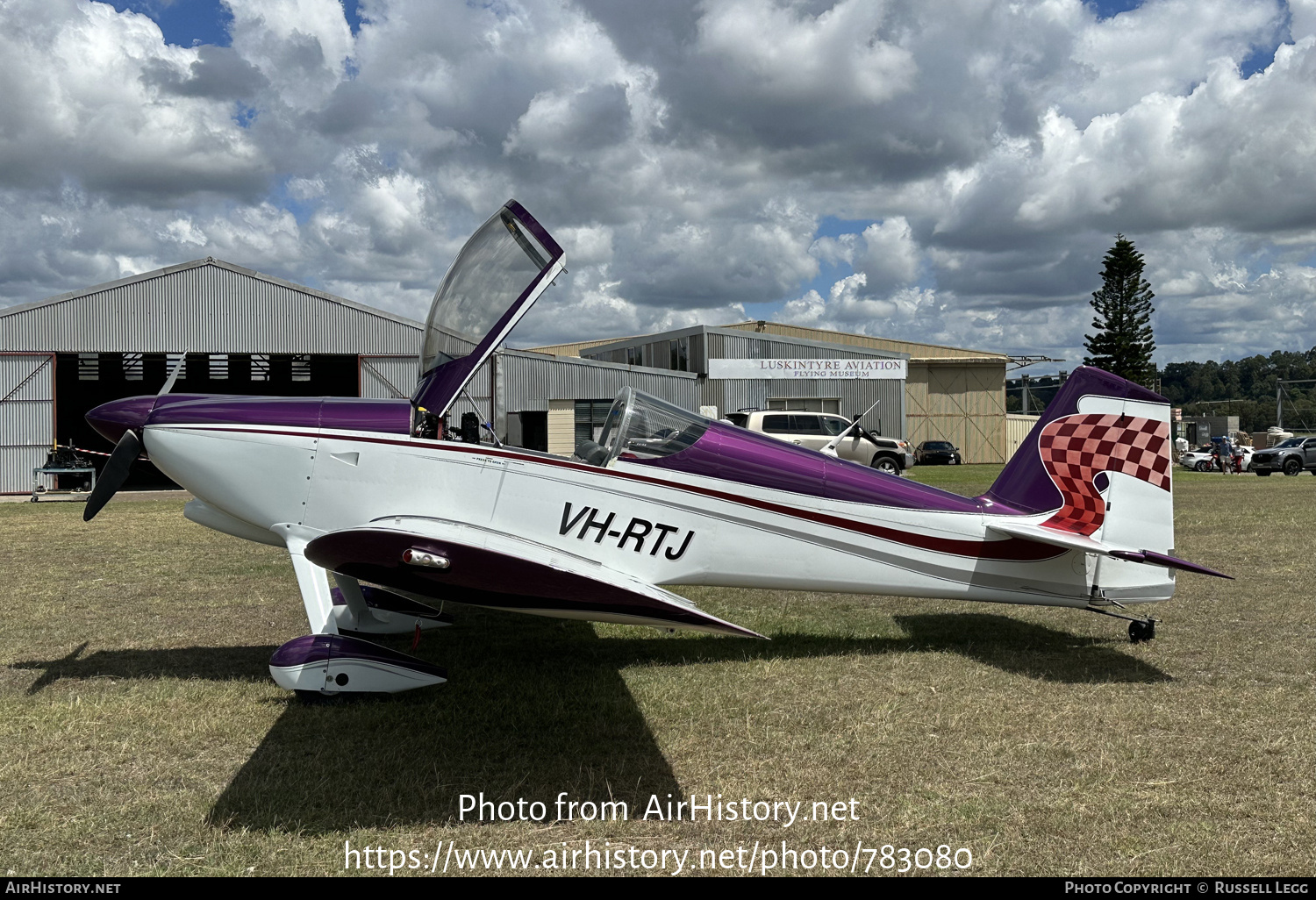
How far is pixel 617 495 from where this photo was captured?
5027 mm

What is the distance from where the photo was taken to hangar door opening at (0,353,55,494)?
23.7m

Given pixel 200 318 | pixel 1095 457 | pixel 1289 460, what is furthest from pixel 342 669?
pixel 1289 460

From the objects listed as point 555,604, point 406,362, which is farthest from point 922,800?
point 406,362

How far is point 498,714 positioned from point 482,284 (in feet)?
8.05

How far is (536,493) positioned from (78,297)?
2439cm

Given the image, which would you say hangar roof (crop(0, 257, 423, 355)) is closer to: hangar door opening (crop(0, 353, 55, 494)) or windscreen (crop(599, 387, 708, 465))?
hangar door opening (crop(0, 353, 55, 494))

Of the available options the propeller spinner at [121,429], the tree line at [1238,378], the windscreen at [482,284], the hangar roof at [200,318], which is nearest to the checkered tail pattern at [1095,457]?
the windscreen at [482,284]

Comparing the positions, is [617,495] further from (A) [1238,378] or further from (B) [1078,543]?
(A) [1238,378]

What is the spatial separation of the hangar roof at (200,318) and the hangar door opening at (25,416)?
48 centimetres

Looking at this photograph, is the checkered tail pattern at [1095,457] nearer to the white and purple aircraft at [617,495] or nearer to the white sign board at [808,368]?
the white and purple aircraft at [617,495]

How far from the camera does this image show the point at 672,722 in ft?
15.2

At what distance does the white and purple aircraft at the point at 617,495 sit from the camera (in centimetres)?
488

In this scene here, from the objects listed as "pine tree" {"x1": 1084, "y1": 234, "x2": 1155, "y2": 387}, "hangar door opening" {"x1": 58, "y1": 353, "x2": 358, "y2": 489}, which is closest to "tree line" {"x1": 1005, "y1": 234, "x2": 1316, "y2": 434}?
"pine tree" {"x1": 1084, "y1": 234, "x2": 1155, "y2": 387}

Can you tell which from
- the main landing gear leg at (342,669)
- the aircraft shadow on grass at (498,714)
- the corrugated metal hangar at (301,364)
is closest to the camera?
the aircraft shadow on grass at (498,714)
